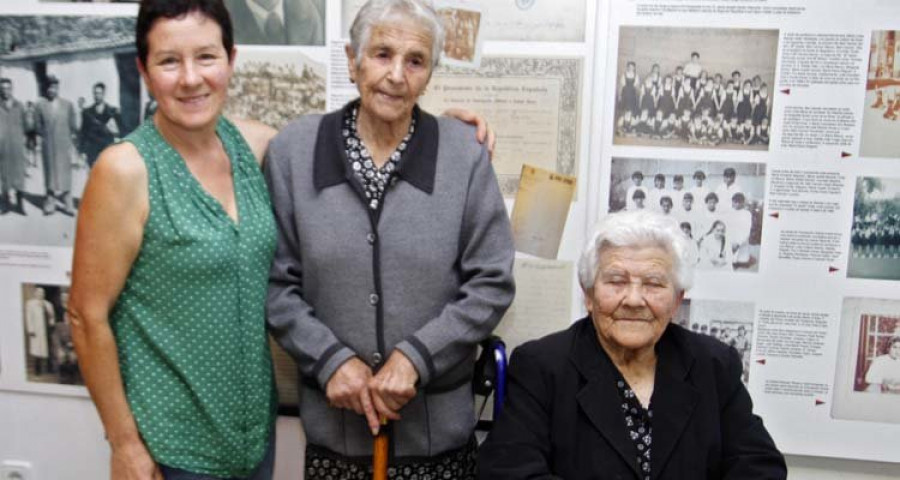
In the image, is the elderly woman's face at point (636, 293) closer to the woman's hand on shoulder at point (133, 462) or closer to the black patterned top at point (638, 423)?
the black patterned top at point (638, 423)

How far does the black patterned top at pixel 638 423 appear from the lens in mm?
1502

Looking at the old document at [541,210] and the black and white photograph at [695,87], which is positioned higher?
the black and white photograph at [695,87]

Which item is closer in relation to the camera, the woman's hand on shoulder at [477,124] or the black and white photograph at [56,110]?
the woman's hand on shoulder at [477,124]

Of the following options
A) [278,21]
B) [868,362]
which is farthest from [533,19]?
[868,362]

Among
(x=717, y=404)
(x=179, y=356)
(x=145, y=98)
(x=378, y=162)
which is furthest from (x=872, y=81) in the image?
(x=145, y=98)

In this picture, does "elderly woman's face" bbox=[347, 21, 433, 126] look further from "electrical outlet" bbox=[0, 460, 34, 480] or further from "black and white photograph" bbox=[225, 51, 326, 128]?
"electrical outlet" bbox=[0, 460, 34, 480]

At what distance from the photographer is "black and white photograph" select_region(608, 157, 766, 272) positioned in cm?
188

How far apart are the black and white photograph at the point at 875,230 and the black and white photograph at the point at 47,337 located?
2233mm

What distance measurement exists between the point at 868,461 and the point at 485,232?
138cm

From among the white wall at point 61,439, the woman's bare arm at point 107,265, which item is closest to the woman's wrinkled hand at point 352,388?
the woman's bare arm at point 107,265

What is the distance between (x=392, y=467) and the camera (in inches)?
62.1

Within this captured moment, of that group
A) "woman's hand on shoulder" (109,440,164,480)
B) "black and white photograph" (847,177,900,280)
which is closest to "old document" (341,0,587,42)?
"black and white photograph" (847,177,900,280)

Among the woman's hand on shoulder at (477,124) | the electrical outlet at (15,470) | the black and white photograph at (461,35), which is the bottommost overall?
the electrical outlet at (15,470)

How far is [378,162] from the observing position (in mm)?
1529
